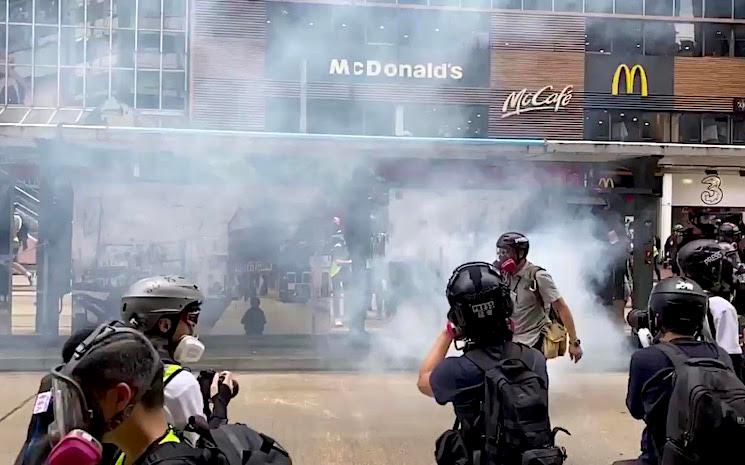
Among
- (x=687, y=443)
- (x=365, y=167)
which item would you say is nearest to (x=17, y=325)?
(x=365, y=167)

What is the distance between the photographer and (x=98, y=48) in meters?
13.5

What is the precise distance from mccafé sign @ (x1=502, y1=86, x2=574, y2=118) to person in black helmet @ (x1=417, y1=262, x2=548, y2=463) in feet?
47.2

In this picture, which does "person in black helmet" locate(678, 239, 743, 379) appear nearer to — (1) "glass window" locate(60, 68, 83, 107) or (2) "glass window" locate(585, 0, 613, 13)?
(1) "glass window" locate(60, 68, 83, 107)

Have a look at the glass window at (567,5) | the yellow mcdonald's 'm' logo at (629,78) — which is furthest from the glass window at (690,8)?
the glass window at (567,5)

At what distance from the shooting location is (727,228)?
6262mm

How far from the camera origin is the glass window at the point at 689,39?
17.0 m

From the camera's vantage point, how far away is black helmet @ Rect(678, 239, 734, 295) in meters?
3.12

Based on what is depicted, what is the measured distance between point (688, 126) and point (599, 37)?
2.78 m

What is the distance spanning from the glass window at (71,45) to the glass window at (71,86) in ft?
0.48

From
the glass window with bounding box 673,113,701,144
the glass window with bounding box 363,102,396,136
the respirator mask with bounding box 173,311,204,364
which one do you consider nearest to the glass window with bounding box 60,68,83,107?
the glass window with bounding box 363,102,396,136

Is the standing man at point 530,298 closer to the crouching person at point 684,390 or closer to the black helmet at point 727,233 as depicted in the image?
the crouching person at point 684,390

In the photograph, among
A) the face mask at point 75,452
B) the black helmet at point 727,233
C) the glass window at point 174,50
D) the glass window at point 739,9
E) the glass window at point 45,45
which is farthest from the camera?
the glass window at point 739,9

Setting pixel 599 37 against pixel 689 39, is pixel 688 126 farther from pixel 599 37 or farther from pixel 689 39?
pixel 599 37

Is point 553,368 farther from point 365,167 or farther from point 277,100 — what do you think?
point 277,100
